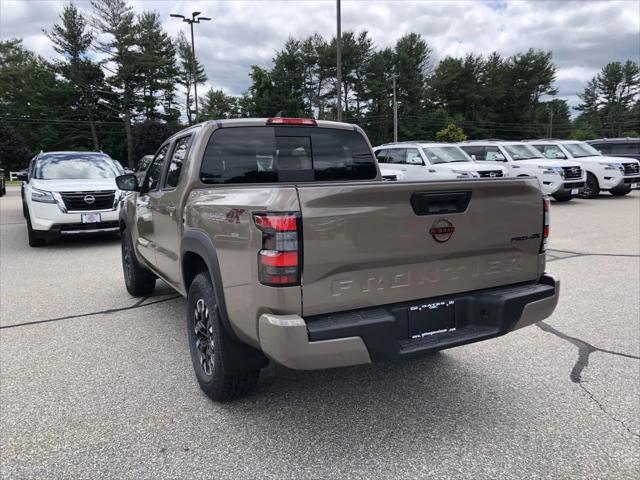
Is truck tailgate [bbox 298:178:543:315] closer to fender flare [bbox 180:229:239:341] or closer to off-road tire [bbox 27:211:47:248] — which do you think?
fender flare [bbox 180:229:239:341]

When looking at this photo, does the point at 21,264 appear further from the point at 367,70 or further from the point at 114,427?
the point at 367,70

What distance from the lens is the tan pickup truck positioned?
233 cm

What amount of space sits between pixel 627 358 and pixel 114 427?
3.77 meters

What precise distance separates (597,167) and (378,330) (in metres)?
16.3

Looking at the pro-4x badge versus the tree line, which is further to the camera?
the tree line

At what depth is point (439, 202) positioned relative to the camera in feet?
8.65

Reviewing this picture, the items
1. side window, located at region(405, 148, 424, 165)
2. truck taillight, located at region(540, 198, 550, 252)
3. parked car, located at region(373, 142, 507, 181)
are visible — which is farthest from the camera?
side window, located at region(405, 148, 424, 165)

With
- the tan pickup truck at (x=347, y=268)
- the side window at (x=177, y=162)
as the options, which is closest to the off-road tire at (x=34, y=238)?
the side window at (x=177, y=162)

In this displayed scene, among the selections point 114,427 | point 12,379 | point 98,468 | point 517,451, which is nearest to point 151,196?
point 12,379

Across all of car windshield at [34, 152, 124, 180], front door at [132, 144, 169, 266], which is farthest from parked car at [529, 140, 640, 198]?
front door at [132, 144, 169, 266]

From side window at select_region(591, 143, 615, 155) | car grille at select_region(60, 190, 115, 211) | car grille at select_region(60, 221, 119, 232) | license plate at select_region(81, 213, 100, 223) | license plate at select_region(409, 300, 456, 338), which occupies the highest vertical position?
side window at select_region(591, 143, 615, 155)

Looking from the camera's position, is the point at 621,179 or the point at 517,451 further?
the point at 621,179

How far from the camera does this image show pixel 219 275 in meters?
2.74

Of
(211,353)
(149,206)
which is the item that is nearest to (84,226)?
(149,206)
